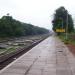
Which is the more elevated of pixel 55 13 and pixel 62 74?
pixel 55 13

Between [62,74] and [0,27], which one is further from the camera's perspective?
[0,27]

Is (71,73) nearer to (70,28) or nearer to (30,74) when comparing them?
(30,74)

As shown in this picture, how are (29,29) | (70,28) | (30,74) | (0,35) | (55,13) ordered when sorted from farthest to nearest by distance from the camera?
(29,29) → (55,13) → (70,28) → (0,35) → (30,74)

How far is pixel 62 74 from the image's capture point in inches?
571

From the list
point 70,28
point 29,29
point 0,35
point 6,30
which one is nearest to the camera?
point 0,35

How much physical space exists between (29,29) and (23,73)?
15295cm

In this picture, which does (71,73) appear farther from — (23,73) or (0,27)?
(0,27)

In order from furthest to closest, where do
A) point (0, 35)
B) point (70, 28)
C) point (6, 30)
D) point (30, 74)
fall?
point (70, 28), point (6, 30), point (0, 35), point (30, 74)

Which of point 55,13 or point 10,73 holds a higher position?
point 55,13

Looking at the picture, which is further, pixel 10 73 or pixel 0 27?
pixel 0 27

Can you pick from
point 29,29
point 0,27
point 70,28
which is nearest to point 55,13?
point 70,28

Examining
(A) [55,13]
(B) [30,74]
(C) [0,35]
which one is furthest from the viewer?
(A) [55,13]

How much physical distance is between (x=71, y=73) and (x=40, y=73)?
5.29ft

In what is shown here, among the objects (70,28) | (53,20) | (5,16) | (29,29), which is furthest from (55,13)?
(29,29)
